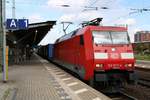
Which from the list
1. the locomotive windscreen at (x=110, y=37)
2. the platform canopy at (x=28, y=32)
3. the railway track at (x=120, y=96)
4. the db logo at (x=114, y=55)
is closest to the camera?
the railway track at (x=120, y=96)

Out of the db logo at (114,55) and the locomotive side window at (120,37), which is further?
the locomotive side window at (120,37)

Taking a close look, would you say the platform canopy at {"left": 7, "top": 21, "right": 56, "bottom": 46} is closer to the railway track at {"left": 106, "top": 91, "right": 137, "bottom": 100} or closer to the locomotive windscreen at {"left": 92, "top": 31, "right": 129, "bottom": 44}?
the locomotive windscreen at {"left": 92, "top": 31, "right": 129, "bottom": 44}

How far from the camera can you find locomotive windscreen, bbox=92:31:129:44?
57.9 feet

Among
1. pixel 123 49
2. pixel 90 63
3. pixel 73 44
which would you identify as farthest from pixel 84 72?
pixel 73 44

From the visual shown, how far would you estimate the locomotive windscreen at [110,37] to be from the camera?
17.6 m

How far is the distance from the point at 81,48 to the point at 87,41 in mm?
891

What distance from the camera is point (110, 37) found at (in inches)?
707

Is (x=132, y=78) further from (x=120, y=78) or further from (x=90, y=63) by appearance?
(x=90, y=63)

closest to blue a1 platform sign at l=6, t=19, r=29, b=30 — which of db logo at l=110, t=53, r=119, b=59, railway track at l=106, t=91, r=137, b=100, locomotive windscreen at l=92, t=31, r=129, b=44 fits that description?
locomotive windscreen at l=92, t=31, r=129, b=44

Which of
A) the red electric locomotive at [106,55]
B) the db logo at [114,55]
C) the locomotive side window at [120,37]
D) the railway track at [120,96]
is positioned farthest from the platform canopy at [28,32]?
the railway track at [120,96]

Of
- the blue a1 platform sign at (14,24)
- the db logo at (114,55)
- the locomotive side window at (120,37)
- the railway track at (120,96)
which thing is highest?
the blue a1 platform sign at (14,24)

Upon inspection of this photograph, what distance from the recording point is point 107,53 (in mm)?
17125

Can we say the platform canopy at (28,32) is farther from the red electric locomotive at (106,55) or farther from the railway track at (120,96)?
the railway track at (120,96)

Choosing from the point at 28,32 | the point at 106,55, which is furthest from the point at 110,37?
the point at 28,32
